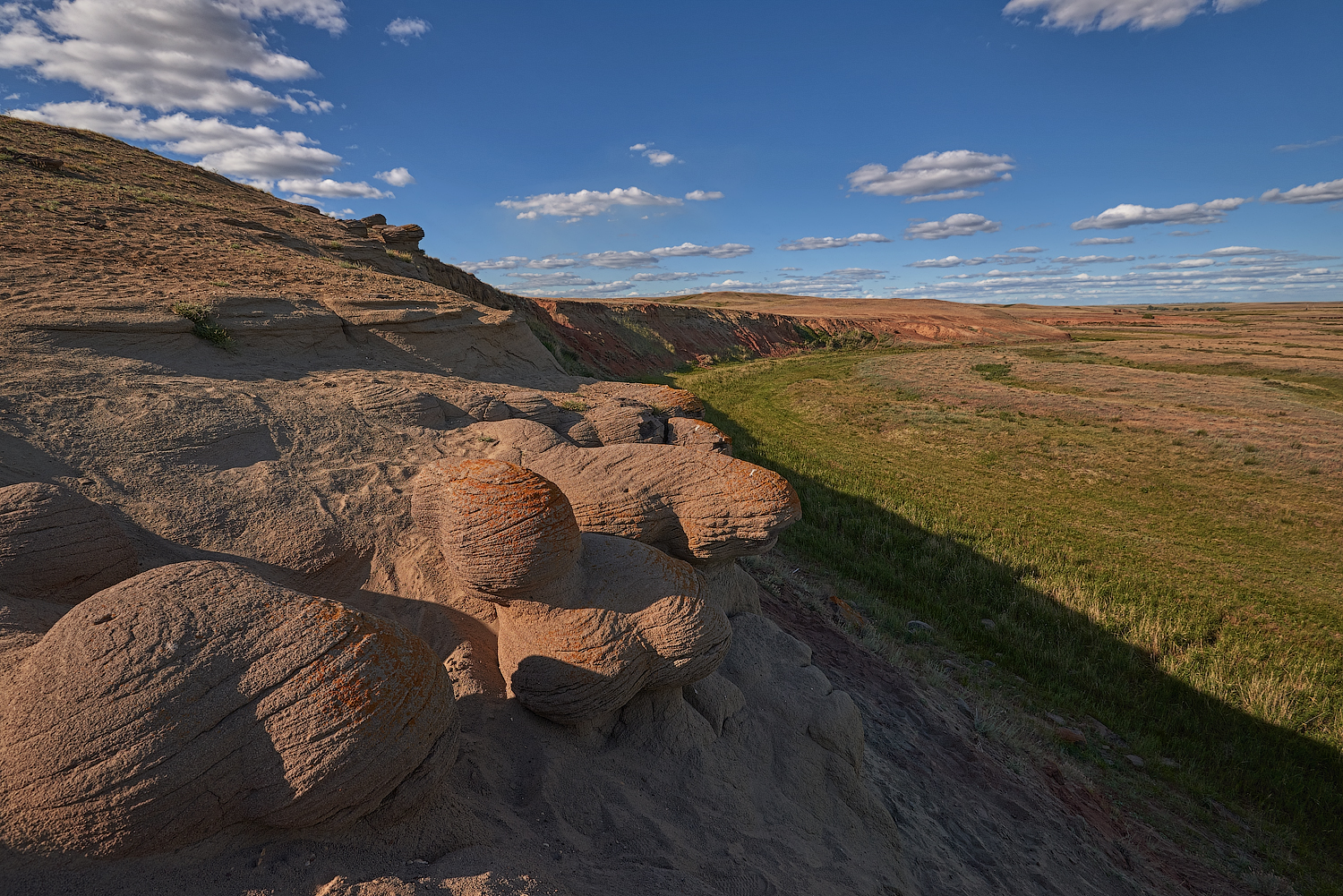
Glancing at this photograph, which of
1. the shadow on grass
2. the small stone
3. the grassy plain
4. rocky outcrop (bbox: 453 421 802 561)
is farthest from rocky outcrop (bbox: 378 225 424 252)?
the small stone

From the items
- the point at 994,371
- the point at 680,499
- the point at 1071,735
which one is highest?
the point at 680,499

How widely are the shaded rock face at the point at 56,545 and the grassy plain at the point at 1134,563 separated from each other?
9.73 m

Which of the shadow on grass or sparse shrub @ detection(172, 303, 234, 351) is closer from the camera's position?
sparse shrub @ detection(172, 303, 234, 351)

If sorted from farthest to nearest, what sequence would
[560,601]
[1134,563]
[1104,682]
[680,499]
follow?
[1134,563], [1104,682], [680,499], [560,601]

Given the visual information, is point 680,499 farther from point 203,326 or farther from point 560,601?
point 203,326

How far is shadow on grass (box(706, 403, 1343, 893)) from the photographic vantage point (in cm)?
686

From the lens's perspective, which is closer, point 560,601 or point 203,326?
point 560,601

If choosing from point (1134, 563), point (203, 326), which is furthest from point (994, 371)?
point (203, 326)

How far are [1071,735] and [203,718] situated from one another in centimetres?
933

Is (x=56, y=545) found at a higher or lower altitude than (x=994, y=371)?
higher

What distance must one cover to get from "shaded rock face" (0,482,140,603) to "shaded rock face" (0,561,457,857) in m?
0.95

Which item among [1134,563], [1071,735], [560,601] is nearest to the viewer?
[560,601]

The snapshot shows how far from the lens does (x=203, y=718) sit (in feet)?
8.35

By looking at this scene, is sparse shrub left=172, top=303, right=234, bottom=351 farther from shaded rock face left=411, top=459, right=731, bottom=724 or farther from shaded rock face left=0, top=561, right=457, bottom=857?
shaded rock face left=0, top=561, right=457, bottom=857
